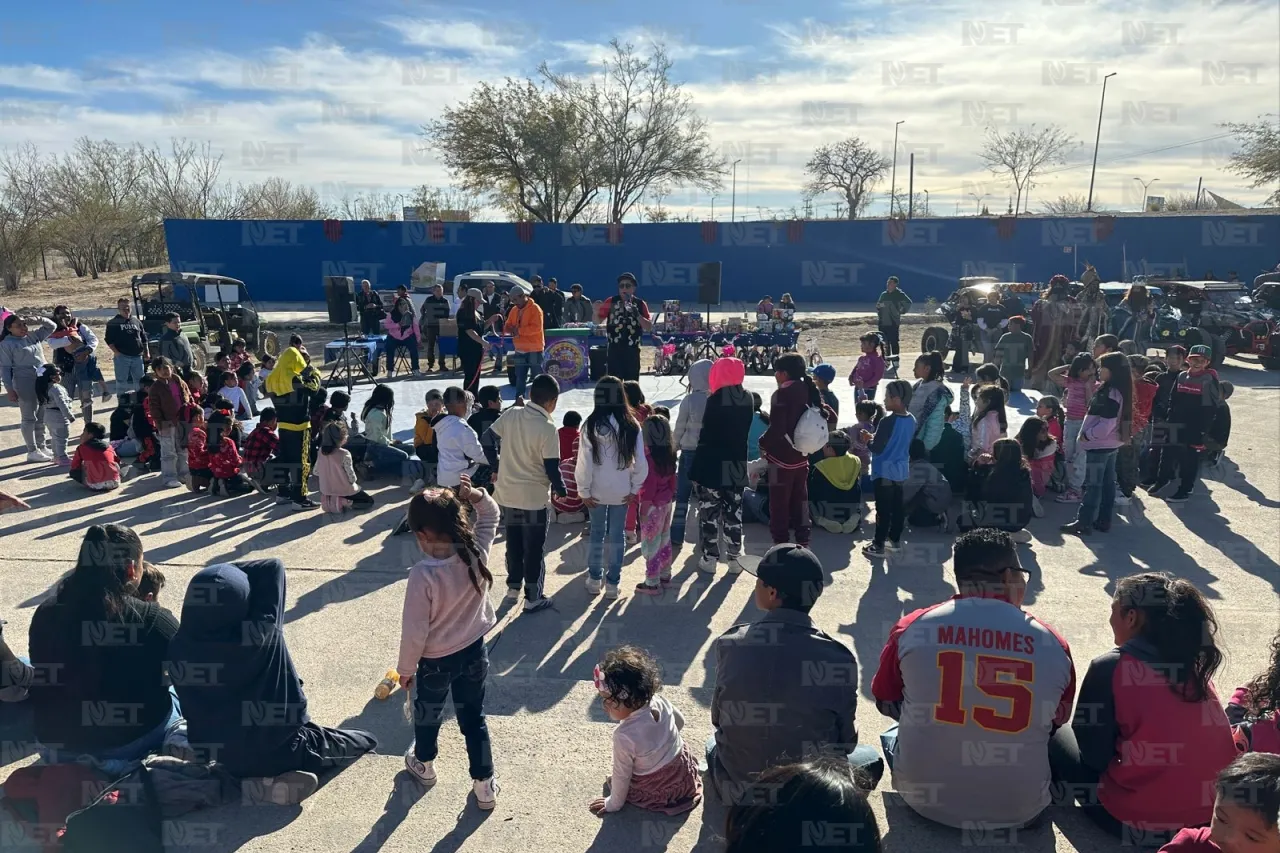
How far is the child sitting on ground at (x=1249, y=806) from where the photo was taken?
224 centimetres

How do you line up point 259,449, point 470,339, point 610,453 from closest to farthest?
1. point 610,453
2. point 259,449
3. point 470,339

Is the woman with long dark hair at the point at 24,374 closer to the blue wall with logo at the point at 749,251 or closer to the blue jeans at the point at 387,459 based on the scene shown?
the blue jeans at the point at 387,459

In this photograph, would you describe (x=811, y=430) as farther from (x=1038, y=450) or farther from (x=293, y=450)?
(x=293, y=450)

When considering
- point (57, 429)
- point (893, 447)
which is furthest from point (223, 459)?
Answer: point (893, 447)

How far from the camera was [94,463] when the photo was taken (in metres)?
8.63

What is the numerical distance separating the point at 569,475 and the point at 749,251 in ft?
87.6

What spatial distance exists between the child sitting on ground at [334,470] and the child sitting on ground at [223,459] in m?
1.28

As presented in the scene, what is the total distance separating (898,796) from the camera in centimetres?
374

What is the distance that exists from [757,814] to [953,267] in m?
33.8

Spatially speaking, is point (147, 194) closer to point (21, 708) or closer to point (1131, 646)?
point (21, 708)

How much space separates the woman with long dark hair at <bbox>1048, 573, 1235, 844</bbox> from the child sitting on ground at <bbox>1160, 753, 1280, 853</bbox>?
834 mm

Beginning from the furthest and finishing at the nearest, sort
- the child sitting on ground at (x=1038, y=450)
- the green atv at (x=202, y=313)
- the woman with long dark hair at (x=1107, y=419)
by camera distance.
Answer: the green atv at (x=202, y=313) → the child sitting on ground at (x=1038, y=450) → the woman with long dark hair at (x=1107, y=419)

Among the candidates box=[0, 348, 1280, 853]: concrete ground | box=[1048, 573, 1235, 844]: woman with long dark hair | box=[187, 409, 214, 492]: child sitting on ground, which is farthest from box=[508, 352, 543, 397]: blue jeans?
box=[1048, 573, 1235, 844]: woman with long dark hair

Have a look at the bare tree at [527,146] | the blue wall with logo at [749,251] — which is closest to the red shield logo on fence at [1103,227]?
the blue wall with logo at [749,251]
